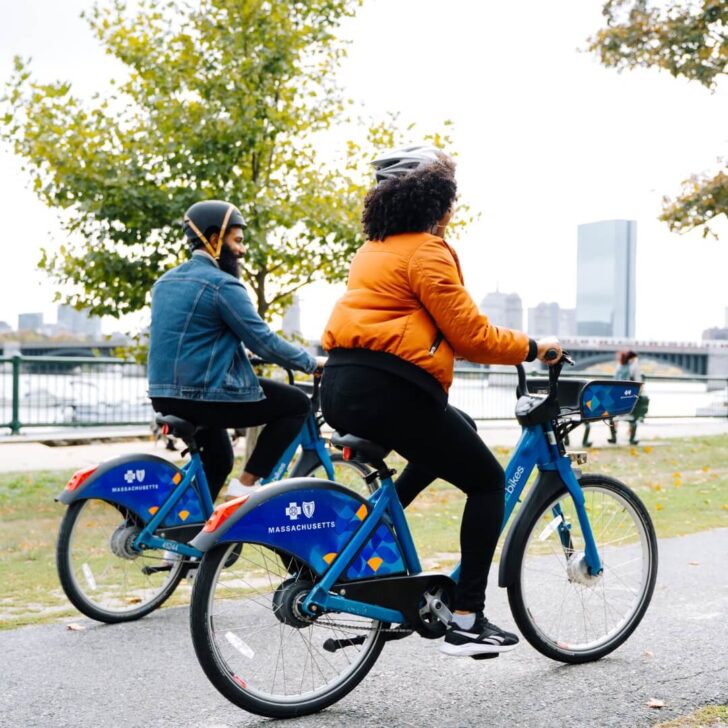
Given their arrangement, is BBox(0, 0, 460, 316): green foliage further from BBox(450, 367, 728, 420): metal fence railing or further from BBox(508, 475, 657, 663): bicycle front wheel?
BBox(450, 367, 728, 420): metal fence railing

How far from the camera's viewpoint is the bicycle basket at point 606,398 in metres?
4.00

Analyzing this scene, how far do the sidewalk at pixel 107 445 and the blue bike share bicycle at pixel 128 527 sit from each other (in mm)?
4312

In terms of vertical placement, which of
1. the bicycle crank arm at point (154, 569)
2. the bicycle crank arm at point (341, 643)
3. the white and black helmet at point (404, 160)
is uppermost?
the white and black helmet at point (404, 160)

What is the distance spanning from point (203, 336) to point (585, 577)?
76.0 inches

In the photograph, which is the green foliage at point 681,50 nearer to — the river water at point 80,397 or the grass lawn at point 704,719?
the river water at point 80,397

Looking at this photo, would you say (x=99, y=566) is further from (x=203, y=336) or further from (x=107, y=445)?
(x=107, y=445)

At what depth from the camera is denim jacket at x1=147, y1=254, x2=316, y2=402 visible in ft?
15.2

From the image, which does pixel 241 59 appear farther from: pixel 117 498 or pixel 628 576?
pixel 628 576

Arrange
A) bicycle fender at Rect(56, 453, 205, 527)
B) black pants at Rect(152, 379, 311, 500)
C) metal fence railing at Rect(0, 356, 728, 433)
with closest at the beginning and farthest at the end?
bicycle fender at Rect(56, 453, 205, 527) < black pants at Rect(152, 379, 311, 500) < metal fence railing at Rect(0, 356, 728, 433)

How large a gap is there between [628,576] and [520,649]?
54 cm

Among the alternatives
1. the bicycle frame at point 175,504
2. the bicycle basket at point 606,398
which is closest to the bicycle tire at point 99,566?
the bicycle frame at point 175,504

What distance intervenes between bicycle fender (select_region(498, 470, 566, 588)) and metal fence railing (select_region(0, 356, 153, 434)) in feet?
35.1

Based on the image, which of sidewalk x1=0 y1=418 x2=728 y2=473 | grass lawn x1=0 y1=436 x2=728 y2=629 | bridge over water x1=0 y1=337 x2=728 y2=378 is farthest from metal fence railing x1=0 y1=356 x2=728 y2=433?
bridge over water x1=0 y1=337 x2=728 y2=378

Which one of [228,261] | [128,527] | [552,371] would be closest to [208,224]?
[228,261]
